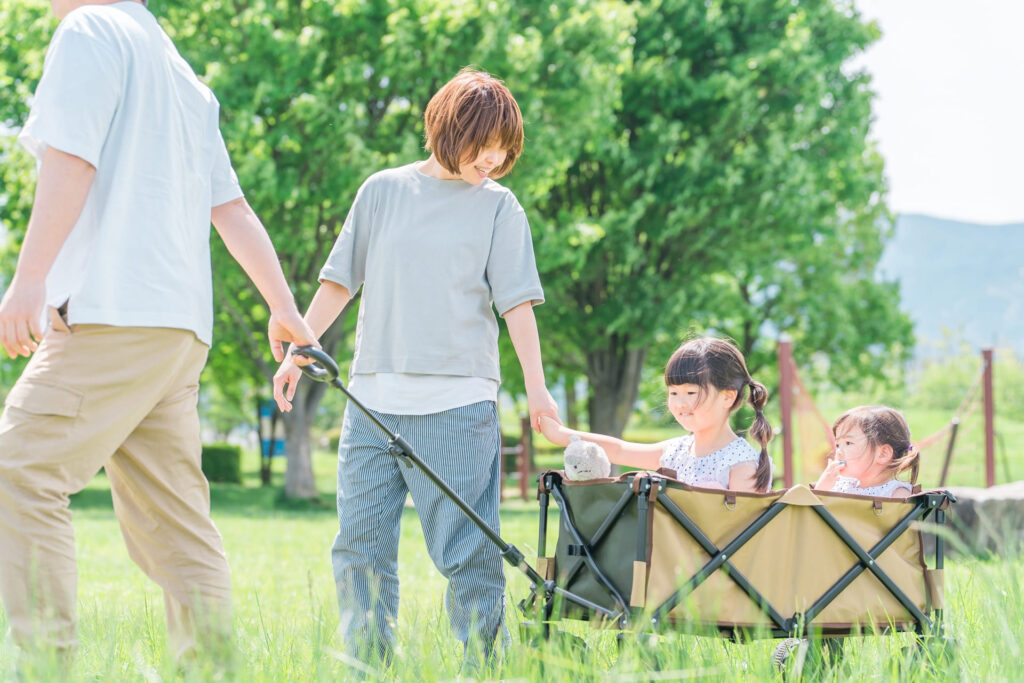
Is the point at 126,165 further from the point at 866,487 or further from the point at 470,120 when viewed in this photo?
the point at 866,487

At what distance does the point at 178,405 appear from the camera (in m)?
2.78

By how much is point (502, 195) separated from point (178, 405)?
3.85 ft

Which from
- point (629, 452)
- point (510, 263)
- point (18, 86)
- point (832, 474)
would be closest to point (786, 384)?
point (832, 474)

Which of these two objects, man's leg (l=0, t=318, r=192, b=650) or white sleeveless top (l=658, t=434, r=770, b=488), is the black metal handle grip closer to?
man's leg (l=0, t=318, r=192, b=650)

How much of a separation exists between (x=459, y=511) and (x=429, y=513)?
0.38ft

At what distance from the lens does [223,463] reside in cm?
2736

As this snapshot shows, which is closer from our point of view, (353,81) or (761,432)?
(761,432)

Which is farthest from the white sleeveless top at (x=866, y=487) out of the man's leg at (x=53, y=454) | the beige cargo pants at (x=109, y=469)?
the man's leg at (x=53, y=454)

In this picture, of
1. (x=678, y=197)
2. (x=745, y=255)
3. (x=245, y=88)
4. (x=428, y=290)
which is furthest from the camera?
(x=745, y=255)

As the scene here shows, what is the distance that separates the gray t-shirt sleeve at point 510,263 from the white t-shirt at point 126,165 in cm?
88

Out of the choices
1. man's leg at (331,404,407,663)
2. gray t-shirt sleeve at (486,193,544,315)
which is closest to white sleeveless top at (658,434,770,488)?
gray t-shirt sleeve at (486,193,544,315)

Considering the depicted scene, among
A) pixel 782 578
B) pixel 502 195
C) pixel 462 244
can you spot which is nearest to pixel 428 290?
pixel 462 244

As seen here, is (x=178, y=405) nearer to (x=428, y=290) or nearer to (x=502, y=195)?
(x=428, y=290)

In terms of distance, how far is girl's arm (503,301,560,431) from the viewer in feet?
10.5
